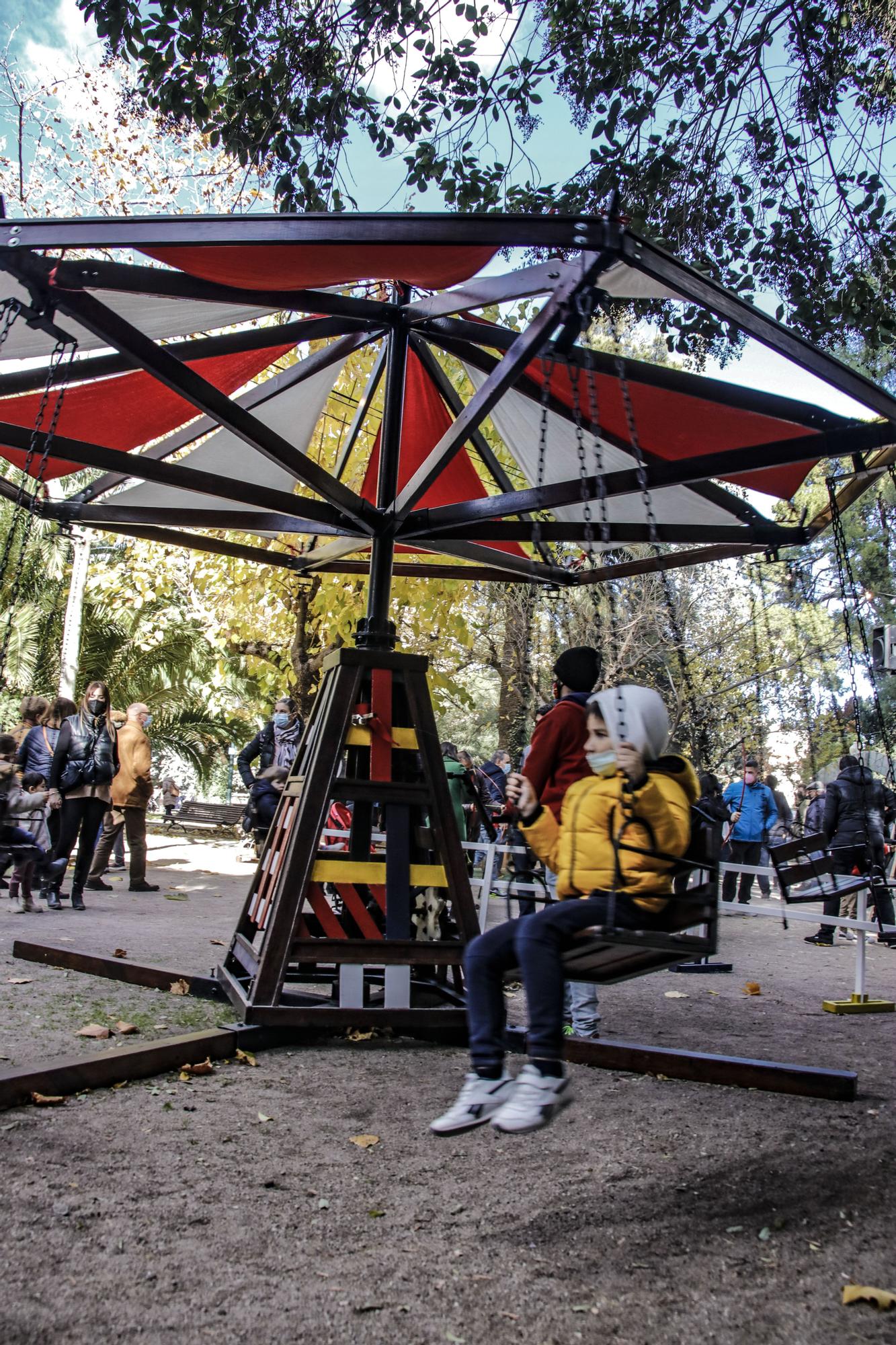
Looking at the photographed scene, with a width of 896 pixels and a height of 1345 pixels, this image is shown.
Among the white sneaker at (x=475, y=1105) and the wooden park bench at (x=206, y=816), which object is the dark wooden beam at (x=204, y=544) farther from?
the wooden park bench at (x=206, y=816)

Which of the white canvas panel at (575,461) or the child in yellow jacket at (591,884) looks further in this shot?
the white canvas panel at (575,461)

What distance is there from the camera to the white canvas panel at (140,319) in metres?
5.72

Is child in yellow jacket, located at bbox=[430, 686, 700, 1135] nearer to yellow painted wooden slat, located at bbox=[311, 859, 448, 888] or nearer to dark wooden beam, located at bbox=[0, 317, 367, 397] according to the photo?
yellow painted wooden slat, located at bbox=[311, 859, 448, 888]

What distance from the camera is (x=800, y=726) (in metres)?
26.3

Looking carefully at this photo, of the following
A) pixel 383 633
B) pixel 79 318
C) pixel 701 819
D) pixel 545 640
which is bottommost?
pixel 701 819

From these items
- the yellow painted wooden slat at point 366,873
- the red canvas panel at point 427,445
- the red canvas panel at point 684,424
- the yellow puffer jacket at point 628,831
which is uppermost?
the red canvas panel at point 427,445

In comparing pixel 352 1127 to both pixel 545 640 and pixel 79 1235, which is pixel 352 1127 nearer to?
pixel 79 1235

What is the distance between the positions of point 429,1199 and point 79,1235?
1124mm

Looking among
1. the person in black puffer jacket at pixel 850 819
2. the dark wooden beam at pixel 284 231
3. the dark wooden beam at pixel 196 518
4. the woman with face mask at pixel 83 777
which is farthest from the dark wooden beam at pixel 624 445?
the woman with face mask at pixel 83 777

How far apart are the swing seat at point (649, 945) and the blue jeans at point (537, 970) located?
58 millimetres

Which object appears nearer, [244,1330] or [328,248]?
[244,1330]

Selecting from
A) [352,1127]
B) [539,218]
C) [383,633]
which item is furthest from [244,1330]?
[383,633]

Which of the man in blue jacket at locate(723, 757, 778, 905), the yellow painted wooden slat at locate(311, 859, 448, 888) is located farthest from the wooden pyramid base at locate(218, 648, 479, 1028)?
the man in blue jacket at locate(723, 757, 778, 905)

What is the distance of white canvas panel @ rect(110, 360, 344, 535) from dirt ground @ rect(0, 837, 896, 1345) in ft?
12.3
